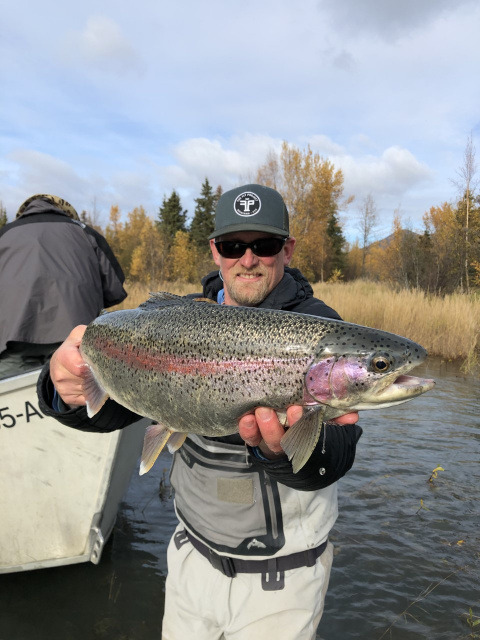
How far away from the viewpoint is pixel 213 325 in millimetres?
2104

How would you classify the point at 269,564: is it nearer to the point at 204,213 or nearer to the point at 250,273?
the point at 250,273

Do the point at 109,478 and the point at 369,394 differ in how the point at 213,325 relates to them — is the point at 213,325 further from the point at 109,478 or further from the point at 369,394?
the point at 109,478

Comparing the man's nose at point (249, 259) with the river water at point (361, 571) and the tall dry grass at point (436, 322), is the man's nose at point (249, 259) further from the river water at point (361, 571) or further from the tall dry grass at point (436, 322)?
the tall dry grass at point (436, 322)

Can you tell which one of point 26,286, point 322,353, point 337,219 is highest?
point 337,219

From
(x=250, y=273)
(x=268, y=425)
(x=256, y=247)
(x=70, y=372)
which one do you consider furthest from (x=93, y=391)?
(x=256, y=247)

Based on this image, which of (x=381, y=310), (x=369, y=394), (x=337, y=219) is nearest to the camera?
(x=369, y=394)

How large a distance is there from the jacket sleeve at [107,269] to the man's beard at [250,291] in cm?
185

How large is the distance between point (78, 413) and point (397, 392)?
5.45 feet

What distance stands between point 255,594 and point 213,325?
1.45m

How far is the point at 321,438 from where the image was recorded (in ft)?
7.24

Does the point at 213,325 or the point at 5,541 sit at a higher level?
the point at 213,325

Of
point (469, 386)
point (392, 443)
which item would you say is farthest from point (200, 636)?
point (469, 386)

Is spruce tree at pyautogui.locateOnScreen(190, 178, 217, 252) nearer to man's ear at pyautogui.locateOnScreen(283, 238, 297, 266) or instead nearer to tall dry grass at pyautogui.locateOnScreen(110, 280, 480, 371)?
tall dry grass at pyautogui.locateOnScreen(110, 280, 480, 371)

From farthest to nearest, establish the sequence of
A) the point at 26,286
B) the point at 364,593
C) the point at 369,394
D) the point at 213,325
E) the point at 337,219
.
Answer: the point at 337,219
the point at 364,593
the point at 26,286
the point at 213,325
the point at 369,394
